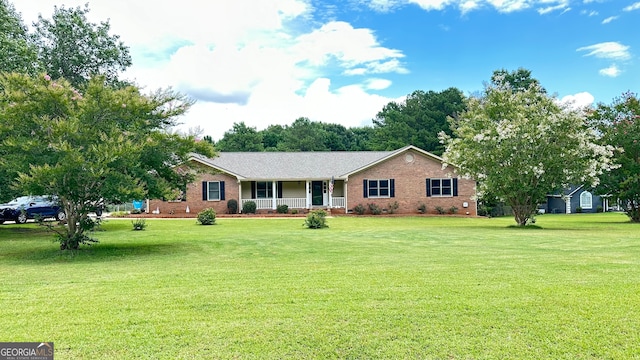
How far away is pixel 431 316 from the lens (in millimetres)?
5707

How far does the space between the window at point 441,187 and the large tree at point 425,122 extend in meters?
22.4

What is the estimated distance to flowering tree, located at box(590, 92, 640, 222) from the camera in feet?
83.5

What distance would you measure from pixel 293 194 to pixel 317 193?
5.29 ft

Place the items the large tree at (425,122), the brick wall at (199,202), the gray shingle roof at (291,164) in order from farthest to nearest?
the large tree at (425,122) < the gray shingle roof at (291,164) < the brick wall at (199,202)

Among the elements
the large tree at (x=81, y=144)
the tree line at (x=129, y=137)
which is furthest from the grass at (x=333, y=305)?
the tree line at (x=129, y=137)

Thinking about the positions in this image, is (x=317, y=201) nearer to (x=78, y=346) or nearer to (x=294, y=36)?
(x=294, y=36)

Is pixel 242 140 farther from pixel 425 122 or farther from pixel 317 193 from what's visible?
Result: pixel 317 193

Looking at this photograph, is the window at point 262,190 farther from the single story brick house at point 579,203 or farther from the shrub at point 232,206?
the single story brick house at point 579,203

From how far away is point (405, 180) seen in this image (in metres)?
31.3

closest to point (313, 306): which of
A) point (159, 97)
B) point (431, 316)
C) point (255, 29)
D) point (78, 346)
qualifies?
point (431, 316)

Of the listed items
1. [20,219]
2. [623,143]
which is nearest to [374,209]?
[623,143]

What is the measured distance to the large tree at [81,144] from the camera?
36.9 ft

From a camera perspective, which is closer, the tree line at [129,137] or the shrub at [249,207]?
the tree line at [129,137]

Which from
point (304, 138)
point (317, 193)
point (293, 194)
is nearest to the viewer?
point (317, 193)
